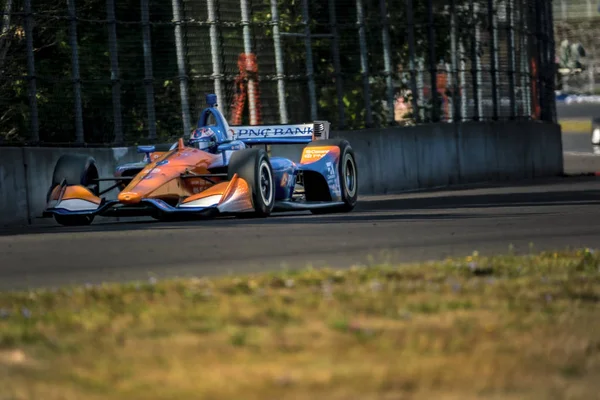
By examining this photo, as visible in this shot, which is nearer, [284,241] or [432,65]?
[284,241]

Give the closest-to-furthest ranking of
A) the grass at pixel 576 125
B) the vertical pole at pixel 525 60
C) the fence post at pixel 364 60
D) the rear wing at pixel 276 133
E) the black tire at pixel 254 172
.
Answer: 1. the black tire at pixel 254 172
2. the rear wing at pixel 276 133
3. the fence post at pixel 364 60
4. the vertical pole at pixel 525 60
5. the grass at pixel 576 125

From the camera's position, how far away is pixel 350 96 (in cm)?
2434

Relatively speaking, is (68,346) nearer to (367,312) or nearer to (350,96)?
(367,312)

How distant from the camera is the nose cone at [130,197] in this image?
1514 centimetres

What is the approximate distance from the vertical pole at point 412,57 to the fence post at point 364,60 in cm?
125

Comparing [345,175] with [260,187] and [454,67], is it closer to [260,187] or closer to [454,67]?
[260,187]

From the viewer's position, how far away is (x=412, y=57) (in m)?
25.6

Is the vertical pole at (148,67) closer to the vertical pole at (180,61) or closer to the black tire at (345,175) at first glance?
the vertical pole at (180,61)

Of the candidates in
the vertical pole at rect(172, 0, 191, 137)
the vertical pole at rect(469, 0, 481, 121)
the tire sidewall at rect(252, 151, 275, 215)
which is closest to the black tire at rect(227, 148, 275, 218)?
the tire sidewall at rect(252, 151, 275, 215)

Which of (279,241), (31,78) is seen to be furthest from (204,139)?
(279,241)

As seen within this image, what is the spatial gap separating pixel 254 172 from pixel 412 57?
34.8 ft

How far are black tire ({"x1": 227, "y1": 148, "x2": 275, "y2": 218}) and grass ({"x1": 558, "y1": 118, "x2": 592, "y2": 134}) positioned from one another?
1996 inches

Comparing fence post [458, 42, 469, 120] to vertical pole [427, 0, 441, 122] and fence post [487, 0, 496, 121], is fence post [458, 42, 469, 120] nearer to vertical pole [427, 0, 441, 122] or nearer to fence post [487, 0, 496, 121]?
fence post [487, 0, 496, 121]

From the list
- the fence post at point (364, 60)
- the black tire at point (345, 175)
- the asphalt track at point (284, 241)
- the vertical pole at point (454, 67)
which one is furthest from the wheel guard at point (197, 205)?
the vertical pole at point (454, 67)
